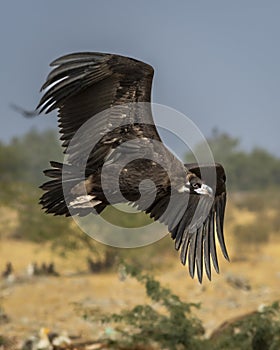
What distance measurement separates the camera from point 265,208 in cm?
3300

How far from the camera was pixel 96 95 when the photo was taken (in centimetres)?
708

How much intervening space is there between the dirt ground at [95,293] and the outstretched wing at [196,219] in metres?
4.50

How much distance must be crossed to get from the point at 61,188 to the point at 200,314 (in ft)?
25.6

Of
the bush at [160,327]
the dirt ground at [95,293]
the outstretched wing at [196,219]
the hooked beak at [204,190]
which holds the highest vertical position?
the hooked beak at [204,190]

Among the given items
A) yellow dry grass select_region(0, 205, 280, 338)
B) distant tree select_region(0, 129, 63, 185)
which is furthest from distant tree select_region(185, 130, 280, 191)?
yellow dry grass select_region(0, 205, 280, 338)

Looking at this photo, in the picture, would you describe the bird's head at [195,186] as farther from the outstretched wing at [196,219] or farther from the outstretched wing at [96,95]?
the outstretched wing at [96,95]

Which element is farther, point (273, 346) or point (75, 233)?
point (75, 233)

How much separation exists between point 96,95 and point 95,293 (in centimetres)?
1002

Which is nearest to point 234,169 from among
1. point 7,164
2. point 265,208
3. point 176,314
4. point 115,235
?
point 265,208

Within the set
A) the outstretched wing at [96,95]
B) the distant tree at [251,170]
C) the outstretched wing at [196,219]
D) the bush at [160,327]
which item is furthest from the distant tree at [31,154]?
the outstretched wing at [96,95]

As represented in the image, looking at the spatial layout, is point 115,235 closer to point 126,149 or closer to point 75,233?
point 75,233

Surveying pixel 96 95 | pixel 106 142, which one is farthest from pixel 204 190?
pixel 96 95

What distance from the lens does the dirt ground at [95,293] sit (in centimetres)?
1393

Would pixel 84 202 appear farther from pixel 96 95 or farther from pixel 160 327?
pixel 160 327
